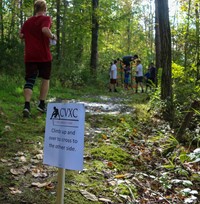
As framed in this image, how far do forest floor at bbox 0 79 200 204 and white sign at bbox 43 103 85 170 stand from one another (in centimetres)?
14

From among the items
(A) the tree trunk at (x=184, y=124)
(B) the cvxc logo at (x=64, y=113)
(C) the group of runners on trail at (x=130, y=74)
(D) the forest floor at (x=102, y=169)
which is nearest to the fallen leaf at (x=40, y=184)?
(D) the forest floor at (x=102, y=169)

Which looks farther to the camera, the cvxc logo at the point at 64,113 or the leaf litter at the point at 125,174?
the leaf litter at the point at 125,174

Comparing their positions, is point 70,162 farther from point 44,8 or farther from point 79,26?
point 79,26

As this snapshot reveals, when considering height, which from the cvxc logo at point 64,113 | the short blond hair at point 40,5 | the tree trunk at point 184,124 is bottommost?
the tree trunk at point 184,124

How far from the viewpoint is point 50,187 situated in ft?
9.98

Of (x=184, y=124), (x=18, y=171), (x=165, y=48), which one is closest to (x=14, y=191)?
(x=18, y=171)

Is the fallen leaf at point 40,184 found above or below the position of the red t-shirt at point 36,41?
below

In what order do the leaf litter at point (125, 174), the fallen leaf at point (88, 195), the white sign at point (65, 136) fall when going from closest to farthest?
the white sign at point (65, 136) < the fallen leaf at point (88, 195) < the leaf litter at point (125, 174)

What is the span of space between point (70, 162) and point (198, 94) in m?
6.25

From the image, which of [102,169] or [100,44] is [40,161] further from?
[100,44]

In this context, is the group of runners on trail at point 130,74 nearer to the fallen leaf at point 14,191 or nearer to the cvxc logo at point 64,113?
the fallen leaf at point 14,191

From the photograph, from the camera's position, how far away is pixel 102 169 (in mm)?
3740

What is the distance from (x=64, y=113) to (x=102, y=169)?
171 cm

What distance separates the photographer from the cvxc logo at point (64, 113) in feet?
7.06
